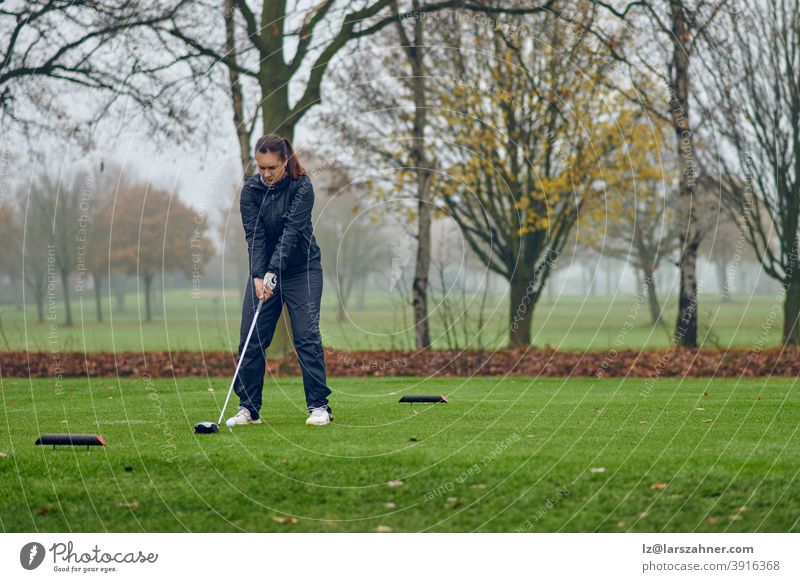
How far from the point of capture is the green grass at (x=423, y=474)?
7.09m

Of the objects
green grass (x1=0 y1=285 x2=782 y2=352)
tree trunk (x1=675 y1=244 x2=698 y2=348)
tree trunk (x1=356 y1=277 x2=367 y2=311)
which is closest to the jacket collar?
green grass (x1=0 y1=285 x2=782 y2=352)

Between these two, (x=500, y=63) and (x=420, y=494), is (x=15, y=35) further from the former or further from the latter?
(x=420, y=494)

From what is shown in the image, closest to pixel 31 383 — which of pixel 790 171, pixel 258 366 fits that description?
pixel 258 366

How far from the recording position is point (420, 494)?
7.52 meters

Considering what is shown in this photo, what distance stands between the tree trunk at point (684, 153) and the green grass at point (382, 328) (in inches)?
17.1

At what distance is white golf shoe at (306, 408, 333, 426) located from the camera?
1058 cm

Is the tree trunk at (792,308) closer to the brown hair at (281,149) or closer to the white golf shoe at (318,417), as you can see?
the white golf shoe at (318,417)

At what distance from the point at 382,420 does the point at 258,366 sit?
1.52 meters

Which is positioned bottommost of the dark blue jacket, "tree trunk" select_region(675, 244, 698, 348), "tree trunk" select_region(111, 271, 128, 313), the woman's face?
"tree trunk" select_region(675, 244, 698, 348)

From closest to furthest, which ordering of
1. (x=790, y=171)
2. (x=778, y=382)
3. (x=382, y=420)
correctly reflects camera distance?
(x=382, y=420) → (x=778, y=382) → (x=790, y=171)

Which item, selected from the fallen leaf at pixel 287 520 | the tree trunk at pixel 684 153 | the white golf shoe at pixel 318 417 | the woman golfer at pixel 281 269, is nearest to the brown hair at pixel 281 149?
the woman golfer at pixel 281 269

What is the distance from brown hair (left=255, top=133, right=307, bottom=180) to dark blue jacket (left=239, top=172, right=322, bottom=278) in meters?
0.07
